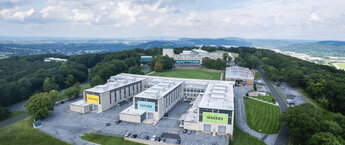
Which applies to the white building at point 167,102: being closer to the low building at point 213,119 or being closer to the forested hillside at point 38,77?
the low building at point 213,119

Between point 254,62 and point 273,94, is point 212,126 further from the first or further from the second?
point 254,62

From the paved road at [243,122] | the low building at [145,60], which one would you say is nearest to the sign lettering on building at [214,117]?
the paved road at [243,122]

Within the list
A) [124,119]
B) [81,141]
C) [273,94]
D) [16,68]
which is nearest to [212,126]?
[124,119]

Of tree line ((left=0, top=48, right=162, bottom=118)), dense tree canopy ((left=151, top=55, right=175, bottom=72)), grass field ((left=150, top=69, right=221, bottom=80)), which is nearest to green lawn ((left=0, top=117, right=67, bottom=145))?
tree line ((left=0, top=48, right=162, bottom=118))

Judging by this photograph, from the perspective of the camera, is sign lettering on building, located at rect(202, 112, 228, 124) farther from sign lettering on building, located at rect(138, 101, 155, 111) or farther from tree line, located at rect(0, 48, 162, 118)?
tree line, located at rect(0, 48, 162, 118)

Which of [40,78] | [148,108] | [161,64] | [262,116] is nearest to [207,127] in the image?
[148,108]
